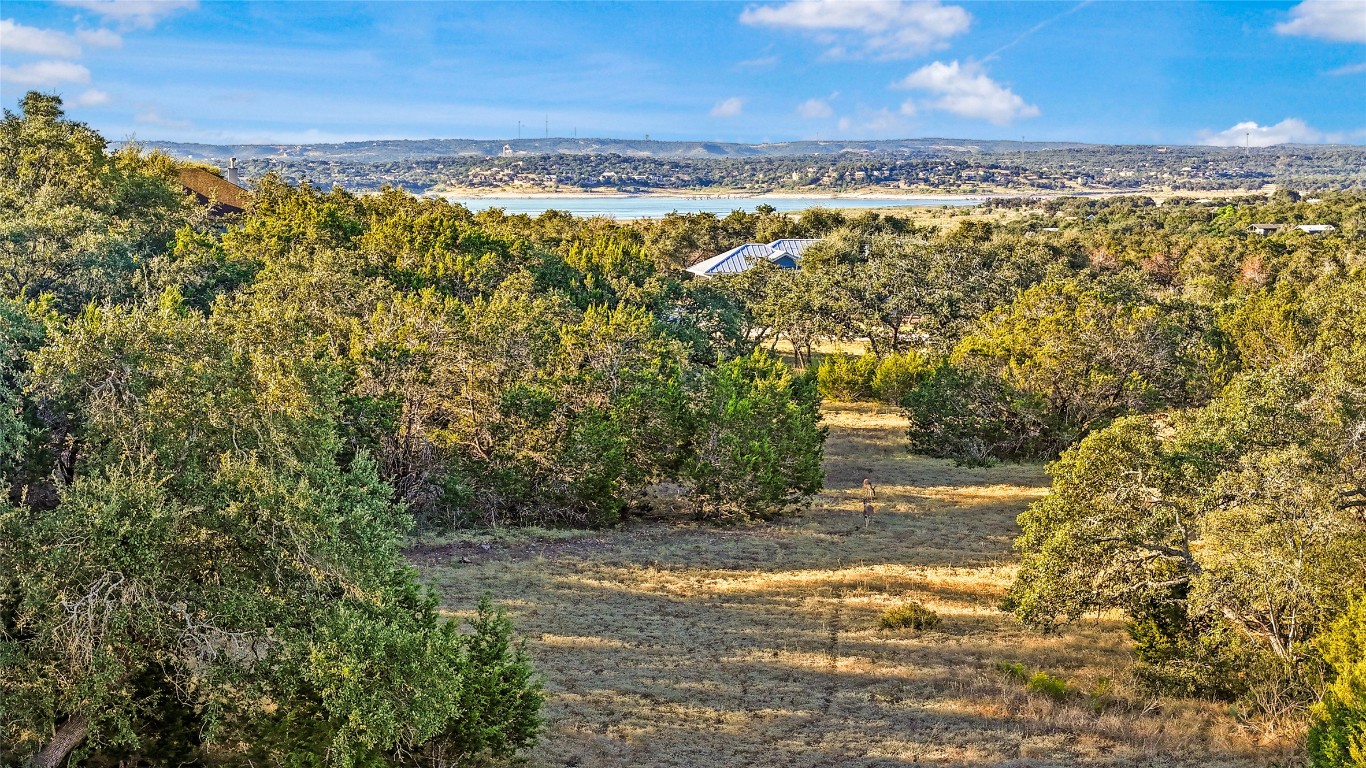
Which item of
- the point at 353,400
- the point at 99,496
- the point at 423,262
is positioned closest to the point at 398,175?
the point at 423,262

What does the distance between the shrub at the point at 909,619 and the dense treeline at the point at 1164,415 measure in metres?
1.61

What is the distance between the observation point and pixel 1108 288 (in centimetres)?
3325

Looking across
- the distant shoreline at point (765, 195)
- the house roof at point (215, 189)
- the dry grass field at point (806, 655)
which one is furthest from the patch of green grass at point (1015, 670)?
the distant shoreline at point (765, 195)

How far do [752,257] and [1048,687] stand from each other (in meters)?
46.6

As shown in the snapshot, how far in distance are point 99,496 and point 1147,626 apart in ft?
41.0

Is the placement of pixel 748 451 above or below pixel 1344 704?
below

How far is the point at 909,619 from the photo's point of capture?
15.5m

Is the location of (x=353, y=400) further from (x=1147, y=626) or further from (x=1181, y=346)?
(x=1181, y=346)

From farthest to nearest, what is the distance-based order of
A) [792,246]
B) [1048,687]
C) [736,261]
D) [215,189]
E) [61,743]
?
[792,246], [736,261], [215,189], [1048,687], [61,743]

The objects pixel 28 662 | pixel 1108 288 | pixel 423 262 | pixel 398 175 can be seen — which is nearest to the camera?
pixel 28 662

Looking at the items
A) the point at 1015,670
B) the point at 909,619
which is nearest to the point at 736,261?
the point at 909,619

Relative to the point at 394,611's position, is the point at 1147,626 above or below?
below

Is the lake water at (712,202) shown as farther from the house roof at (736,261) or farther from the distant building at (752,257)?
the house roof at (736,261)

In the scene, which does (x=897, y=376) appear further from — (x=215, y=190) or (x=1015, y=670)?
(x=215, y=190)
